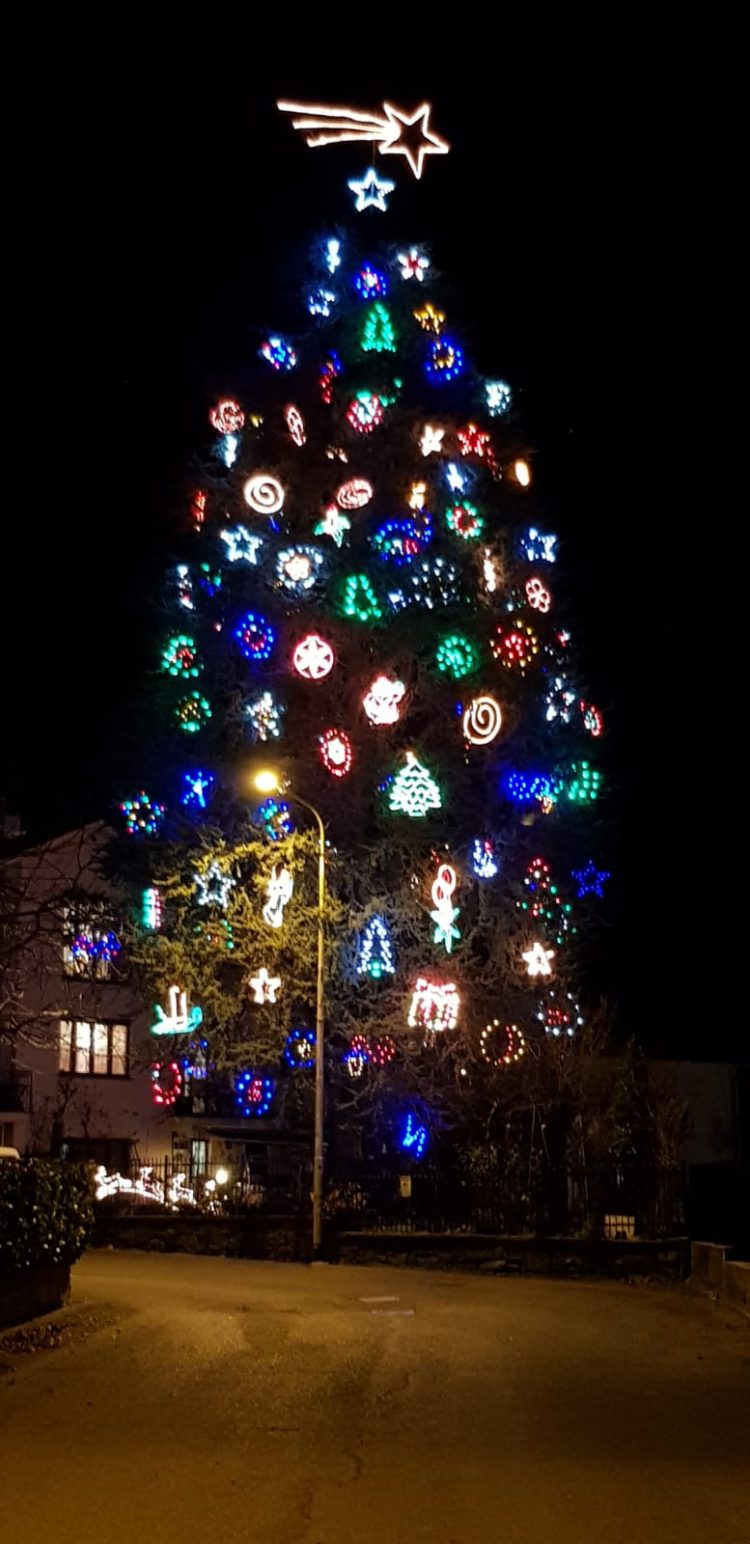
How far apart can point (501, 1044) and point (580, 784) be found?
6.05 metres

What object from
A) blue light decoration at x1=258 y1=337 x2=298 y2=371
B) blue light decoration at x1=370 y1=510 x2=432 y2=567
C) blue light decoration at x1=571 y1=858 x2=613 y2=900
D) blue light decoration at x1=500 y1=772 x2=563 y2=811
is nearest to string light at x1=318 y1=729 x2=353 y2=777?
blue light decoration at x1=500 y1=772 x2=563 y2=811

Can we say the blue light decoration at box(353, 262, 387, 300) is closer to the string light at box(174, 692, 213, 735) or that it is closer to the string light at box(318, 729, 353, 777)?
the string light at box(174, 692, 213, 735)

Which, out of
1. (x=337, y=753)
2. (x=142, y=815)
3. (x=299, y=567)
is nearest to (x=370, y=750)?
(x=337, y=753)

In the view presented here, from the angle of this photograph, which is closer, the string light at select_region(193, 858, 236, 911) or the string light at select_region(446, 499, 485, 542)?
the string light at select_region(193, 858, 236, 911)

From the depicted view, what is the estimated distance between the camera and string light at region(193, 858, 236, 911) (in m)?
31.5

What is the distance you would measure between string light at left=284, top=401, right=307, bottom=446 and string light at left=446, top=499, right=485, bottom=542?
12.7 feet

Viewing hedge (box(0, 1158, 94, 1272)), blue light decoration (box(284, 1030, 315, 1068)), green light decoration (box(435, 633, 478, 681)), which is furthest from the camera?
green light decoration (box(435, 633, 478, 681))

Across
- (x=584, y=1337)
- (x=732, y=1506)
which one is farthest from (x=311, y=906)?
(x=732, y=1506)

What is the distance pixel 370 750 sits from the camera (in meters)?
31.6

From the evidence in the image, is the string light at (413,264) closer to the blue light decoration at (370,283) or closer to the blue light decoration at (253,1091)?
the blue light decoration at (370,283)

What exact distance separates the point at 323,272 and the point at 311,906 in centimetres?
1565

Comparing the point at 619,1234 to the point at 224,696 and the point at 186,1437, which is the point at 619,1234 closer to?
the point at 224,696

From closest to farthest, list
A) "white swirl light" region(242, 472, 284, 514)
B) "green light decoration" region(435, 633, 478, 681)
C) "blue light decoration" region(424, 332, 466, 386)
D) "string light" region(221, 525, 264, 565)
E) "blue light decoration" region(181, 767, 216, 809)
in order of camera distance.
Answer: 1. "green light decoration" region(435, 633, 478, 681)
2. "blue light decoration" region(181, 767, 216, 809)
3. "white swirl light" region(242, 472, 284, 514)
4. "string light" region(221, 525, 264, 565)
5. "blue light decoration" region(424, 332, 466, 386)

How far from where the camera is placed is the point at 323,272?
120 ft
